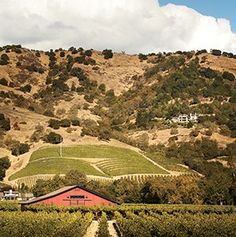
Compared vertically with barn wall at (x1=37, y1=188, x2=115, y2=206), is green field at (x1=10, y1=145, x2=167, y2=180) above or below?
above

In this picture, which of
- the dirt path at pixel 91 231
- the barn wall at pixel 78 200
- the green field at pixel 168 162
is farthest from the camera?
the green field at pixel 168 162

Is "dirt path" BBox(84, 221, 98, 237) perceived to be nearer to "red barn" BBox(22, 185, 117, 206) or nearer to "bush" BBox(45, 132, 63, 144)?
"red barn" BBox(22, 185, 117, 206)

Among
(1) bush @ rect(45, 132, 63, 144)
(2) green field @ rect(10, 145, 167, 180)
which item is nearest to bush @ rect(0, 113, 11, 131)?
(1) bush @ rect(45, 132, 63, 144)

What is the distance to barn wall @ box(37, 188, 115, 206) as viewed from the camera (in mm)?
86000

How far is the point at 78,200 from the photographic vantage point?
8675cm

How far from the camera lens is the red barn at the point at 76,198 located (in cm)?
8575

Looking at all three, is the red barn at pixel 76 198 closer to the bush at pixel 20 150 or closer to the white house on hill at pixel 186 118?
the bush at pixel 20 150

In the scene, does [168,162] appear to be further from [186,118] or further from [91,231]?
[91,231]

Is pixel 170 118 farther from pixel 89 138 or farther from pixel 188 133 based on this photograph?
pixel 89 138

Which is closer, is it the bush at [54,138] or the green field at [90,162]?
the green field at [90,162]

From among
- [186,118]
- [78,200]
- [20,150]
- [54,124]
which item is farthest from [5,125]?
[78,200]

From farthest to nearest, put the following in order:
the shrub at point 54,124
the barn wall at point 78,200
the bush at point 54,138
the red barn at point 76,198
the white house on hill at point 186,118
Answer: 1. the white house on hill at point 186,118
2. the shrub at point 54,124
3. the bush at point 54,138
4. the barn wall at point 78,200
5. the red barn at point 76,198

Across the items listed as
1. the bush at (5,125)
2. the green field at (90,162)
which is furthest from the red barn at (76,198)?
the bush at (5,125)

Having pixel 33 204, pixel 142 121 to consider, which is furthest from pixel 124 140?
pixel 33 204
